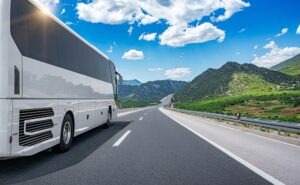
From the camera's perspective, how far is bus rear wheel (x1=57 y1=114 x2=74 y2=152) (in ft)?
28.6

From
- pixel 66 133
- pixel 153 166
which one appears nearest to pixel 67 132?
pixel 66 133

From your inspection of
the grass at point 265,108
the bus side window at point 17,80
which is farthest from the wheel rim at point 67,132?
the grass at point 265,108

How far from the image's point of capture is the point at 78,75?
1077 cm

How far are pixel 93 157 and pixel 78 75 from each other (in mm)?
3607

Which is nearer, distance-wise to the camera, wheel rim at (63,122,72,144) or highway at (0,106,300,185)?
highway at (0,106,300,185)

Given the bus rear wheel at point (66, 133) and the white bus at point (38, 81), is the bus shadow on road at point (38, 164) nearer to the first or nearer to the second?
the bus rear wheel at point (66, 133)

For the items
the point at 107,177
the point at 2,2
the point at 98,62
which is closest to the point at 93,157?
the point at 107,177

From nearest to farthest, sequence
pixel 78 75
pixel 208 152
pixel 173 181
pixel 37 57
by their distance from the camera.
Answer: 1. pixel 173 181
2. pixel 37 57
3. pixel 208 152
4. pixel 78 75

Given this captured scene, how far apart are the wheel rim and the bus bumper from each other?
3.21 m

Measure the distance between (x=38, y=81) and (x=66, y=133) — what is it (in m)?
2.55

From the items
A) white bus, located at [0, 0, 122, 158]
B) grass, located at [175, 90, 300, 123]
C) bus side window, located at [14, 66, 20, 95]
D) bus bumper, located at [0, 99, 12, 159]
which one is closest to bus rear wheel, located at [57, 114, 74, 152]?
white bus, located at [0, 0, 122, 158]

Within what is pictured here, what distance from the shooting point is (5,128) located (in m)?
5.73

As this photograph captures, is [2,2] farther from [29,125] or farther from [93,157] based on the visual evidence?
[93,157]

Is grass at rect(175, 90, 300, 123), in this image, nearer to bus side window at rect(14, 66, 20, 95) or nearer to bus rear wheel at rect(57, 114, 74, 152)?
bus rear wheel at rect(57, 114, 74, 152)
